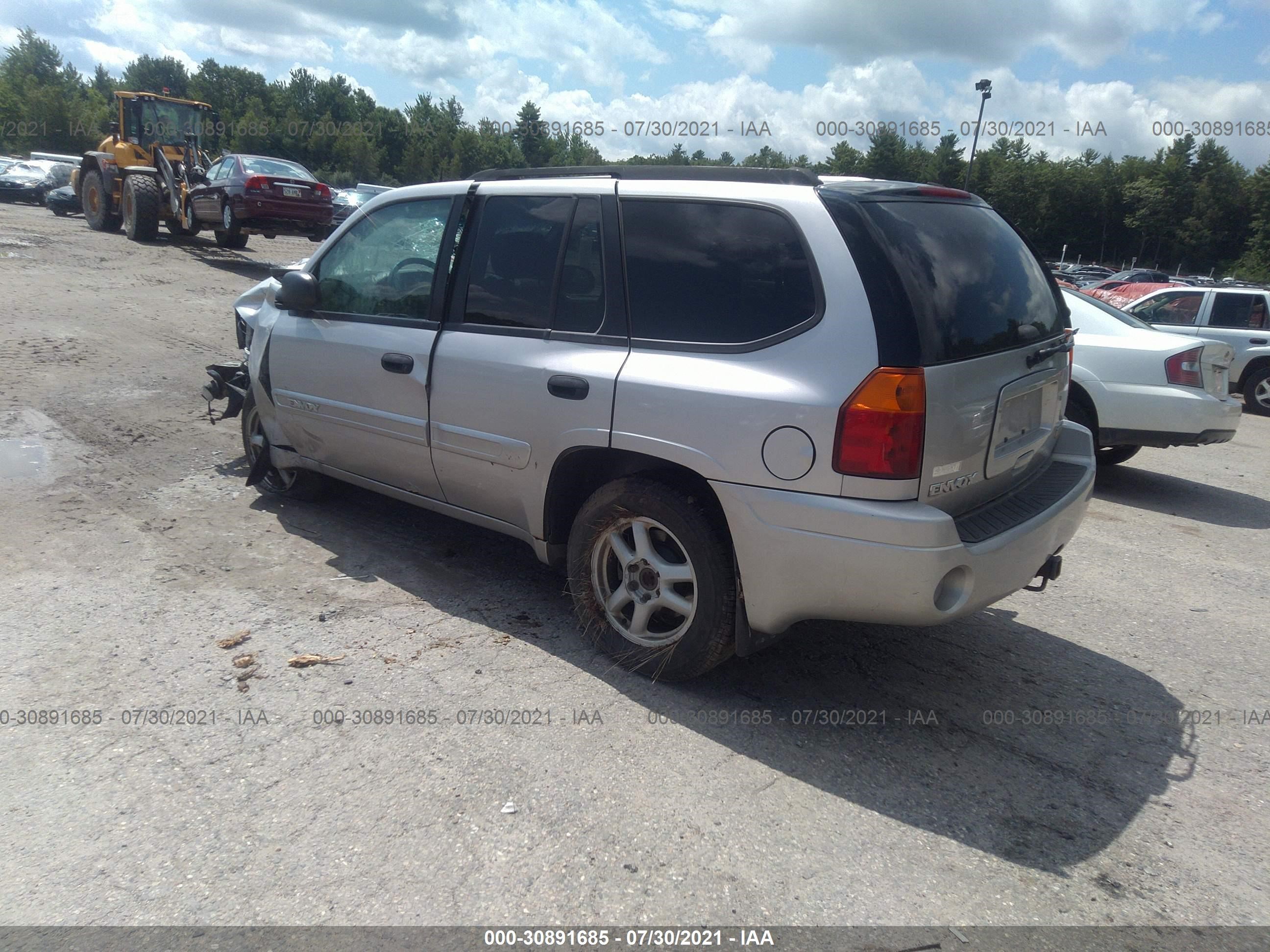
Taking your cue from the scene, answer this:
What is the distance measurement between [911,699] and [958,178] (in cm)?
4787

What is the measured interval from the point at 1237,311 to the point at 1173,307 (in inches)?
30.1

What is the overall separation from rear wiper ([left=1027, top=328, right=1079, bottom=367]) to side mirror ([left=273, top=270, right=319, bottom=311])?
3564mm

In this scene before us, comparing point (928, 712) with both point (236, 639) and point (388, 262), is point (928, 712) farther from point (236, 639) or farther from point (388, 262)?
point (388, 262)

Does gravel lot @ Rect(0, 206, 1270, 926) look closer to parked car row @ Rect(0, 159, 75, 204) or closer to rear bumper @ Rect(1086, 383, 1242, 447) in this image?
rear bumper @ Rect(1086, 383, 1242, 447)

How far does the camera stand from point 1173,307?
12.9 m

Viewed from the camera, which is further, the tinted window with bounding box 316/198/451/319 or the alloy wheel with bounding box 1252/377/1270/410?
the alloy wheel with bounding box 1252/377/1270/410

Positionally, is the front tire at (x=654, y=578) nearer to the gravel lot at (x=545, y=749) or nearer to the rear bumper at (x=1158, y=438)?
the gravel lot at (x=545, y=749)

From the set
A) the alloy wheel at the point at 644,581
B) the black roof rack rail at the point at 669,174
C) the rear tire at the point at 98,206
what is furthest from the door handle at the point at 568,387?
the rear tire at the point at 98,206

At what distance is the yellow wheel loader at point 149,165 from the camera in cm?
1822

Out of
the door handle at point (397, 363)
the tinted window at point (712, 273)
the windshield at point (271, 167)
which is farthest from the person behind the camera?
the windshield at point (271, 167)

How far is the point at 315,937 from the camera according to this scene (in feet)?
7.87

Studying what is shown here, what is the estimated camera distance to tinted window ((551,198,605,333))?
12.5 ft

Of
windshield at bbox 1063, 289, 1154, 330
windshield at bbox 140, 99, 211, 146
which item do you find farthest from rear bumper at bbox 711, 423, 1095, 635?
windshield at bbox 140, 99, 211, 146

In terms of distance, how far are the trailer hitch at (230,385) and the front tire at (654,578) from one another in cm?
339
